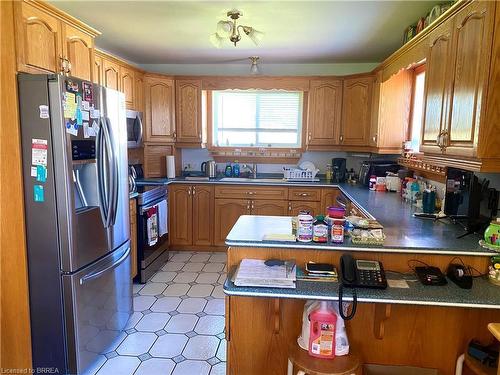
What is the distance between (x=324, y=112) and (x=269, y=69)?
95 centimetres

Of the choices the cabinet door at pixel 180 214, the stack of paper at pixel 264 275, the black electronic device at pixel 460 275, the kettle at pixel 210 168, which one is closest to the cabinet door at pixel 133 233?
the cabinet door at pixel 180 214

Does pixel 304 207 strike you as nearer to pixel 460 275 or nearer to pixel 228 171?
pixel 228 171

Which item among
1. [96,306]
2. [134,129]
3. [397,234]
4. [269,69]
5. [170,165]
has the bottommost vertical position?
[96,306]

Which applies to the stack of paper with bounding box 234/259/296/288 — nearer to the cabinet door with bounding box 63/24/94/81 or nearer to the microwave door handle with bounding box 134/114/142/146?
the cabinet door with bounding box 63/24/94/81

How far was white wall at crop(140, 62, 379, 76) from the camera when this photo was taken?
15.0 ft

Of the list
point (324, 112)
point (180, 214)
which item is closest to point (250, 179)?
point (180, 214)

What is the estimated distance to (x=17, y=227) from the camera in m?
1.93

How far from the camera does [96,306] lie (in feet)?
7.26

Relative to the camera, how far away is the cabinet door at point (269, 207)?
14.0 feet

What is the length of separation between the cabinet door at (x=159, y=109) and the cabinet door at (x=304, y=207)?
5.78ft

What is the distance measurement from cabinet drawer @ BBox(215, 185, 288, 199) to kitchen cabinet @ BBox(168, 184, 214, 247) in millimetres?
139

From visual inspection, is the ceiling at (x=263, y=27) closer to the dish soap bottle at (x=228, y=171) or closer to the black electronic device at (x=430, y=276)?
the dish soap bottle at (x=228, y=171)

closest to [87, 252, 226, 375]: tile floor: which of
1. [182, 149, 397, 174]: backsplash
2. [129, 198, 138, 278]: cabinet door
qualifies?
[129, 198, 138, 278]: cabinet door

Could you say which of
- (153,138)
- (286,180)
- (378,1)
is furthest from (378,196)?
(153,138)
